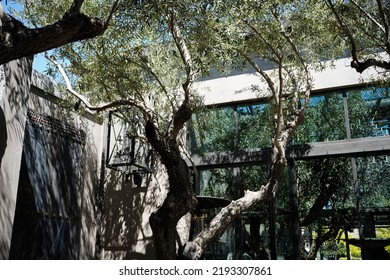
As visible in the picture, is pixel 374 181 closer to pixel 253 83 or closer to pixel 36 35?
pixel 253 83

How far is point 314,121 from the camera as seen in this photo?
27.1 feet

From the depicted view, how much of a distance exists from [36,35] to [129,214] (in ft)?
20.0

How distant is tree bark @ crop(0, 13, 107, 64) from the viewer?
3.68 metres

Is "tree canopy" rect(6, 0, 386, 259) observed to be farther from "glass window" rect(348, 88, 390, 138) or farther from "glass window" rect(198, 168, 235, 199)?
"glass window" rect(198, 168, 235, 199)

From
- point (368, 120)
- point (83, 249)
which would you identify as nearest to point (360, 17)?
point (368, 120)

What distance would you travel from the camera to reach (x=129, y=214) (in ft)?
30.4

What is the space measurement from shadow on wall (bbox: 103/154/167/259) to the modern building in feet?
0.08

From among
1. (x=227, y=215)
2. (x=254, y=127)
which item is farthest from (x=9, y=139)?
(x=254, y=127)

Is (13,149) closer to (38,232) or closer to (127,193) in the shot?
(38,232)

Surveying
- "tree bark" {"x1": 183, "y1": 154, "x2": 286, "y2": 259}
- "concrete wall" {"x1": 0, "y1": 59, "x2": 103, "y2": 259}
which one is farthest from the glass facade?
"concrete wall" {"x1": 0, "y1": 59, "x2": 103, "y2": 259}

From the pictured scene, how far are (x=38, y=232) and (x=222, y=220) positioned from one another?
12.0 feet
